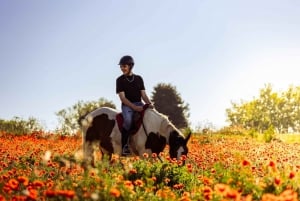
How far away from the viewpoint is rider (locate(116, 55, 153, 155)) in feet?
34.2

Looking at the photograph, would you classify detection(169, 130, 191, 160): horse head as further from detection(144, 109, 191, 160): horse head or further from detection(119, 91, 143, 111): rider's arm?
detection(119, 91, 143, 111): rider's arm

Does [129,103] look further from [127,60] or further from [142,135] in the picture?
[127,60]

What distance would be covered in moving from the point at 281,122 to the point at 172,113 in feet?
102

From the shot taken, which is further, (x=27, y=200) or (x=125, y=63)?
(x=125, y=63)

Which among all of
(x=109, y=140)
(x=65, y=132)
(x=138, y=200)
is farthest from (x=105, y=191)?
(x=65, y=132)

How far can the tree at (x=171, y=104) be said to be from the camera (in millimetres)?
49875

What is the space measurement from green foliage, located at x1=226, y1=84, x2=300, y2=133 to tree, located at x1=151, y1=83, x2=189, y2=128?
74.9 ft

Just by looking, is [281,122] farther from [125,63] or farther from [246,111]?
[125,63]

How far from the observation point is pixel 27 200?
3.91 metres

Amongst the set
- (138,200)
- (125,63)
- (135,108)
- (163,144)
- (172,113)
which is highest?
(172,113)

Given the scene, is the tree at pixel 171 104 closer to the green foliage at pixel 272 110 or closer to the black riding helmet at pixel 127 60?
the green foliage at pixel 272 110

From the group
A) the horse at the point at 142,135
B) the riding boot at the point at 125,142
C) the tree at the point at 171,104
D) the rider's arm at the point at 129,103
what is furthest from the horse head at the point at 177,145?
the tree at the point at 171,104

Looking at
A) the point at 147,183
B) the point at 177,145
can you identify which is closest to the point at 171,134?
the point at 177,145

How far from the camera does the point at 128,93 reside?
10633 millimetres
